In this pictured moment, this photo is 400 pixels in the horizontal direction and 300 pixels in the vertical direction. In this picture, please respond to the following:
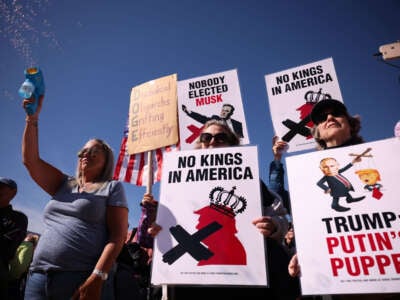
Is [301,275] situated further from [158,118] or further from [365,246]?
[158,118]

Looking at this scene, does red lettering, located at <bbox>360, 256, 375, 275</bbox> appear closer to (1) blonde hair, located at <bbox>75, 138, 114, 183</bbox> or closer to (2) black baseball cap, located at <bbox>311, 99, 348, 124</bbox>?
(2) black baseball cap, located at <bbox>311, 99, 348, 124</bbox>

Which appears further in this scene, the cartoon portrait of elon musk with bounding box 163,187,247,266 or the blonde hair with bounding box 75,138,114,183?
the blonde hair with bounding box 75,138,114,183

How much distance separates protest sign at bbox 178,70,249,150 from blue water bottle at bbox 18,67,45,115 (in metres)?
1.85

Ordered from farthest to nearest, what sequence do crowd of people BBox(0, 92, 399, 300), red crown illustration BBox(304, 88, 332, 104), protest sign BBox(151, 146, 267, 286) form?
1. red crown illustration BBox(304, 88, 332, 104)
2. crowd of people BBox(0, 92, 399, 300)
3. protest sign BBox(151, 146, 267, 286)

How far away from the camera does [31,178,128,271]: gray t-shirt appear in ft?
5.63

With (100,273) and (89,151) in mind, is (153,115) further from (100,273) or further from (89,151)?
(100,273)

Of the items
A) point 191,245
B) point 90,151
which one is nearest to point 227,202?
point 191,245

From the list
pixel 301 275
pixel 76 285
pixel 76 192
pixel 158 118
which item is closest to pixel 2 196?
pixel 76 192

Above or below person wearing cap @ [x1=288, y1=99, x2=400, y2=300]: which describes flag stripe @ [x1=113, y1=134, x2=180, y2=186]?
above

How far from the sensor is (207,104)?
3.78m

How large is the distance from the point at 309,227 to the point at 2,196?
3137 mm

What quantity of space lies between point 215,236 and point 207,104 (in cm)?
259

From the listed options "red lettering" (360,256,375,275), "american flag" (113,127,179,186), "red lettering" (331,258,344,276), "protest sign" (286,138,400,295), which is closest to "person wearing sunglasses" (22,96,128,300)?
"protest sign" (286,138,400,295)

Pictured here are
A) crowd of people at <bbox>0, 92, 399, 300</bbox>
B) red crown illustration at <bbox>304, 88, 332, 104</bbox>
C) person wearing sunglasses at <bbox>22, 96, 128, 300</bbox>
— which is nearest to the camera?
crowd of people at <bbox>0, 92, 399, 300</bbox>
